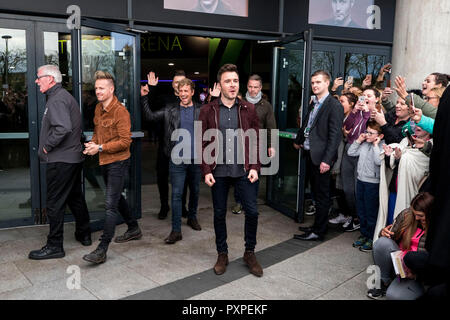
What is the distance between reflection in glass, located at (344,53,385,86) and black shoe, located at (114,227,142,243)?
167 inches

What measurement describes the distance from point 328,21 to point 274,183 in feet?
8.63

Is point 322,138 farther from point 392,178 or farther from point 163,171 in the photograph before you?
point 163,171

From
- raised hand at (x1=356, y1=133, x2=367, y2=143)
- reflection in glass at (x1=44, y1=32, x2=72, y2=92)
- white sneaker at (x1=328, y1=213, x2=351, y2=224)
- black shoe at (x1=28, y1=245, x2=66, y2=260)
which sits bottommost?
black shoe at (x1=28, y1=245, x2=66, y2=260)

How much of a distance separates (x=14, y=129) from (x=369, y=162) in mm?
4203

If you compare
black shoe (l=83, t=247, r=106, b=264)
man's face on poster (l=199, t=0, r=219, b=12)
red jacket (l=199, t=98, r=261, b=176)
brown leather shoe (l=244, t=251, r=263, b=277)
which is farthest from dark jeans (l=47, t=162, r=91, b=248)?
man's face on poster (l=199, t=0, r=219, b=12)

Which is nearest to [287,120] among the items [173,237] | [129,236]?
[173,237]

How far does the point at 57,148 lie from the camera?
422 cm

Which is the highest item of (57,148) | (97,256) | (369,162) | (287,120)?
(287,120)

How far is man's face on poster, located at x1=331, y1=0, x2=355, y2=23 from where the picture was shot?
650 cm

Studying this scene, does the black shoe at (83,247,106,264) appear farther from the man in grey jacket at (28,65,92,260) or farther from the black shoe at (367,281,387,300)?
the black shoe at (367,281,387,300)

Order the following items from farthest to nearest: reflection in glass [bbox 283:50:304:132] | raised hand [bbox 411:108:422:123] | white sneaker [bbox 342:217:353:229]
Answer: reflection in glass [bbox 283:50:304:132]
white sneaker [bbox 342:217:353:229]
raised hand [bbox 411:108:422:123]

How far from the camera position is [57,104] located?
414cm
